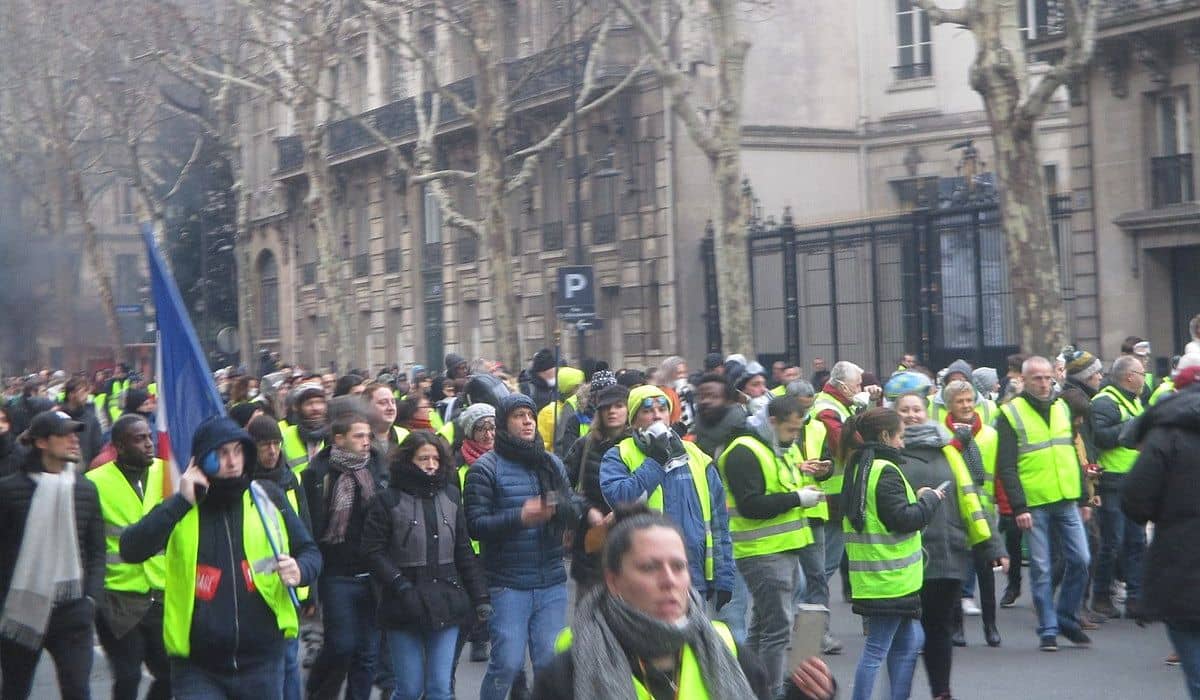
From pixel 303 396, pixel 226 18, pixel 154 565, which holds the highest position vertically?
pixel 226 18

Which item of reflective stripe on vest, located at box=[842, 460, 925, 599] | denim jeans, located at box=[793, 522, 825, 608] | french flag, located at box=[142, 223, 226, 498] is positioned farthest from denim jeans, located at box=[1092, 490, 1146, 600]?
french flag, located at box=[142, 223, 226, 498]

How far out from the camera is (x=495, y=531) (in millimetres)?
7652

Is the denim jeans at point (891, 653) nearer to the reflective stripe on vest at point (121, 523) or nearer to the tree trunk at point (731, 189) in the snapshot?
the reflective stripe on vest at point (121, 523)

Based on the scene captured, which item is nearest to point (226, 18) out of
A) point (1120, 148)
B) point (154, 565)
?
point (1120, 148)

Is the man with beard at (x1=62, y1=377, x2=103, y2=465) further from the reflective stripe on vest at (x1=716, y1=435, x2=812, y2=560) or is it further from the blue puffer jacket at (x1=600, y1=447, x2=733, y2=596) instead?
the blue puffer jacket at (x1=600, y1=447, x2=733, y2=596)

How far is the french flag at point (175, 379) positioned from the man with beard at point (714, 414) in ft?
12.0

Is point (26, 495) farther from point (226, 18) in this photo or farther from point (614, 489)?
point (226, 18)

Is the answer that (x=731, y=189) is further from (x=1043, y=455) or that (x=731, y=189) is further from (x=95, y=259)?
(x=95, y=259)

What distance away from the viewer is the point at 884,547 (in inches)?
304

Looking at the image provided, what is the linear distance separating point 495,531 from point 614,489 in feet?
2.04

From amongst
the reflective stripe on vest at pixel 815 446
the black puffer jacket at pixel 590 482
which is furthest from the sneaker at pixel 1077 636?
the black puffer jacket at pixel 590 482

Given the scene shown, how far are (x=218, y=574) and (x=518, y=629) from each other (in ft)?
6.43

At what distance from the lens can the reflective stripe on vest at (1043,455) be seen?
33.8 feet

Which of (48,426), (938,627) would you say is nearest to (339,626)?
(48,426)
